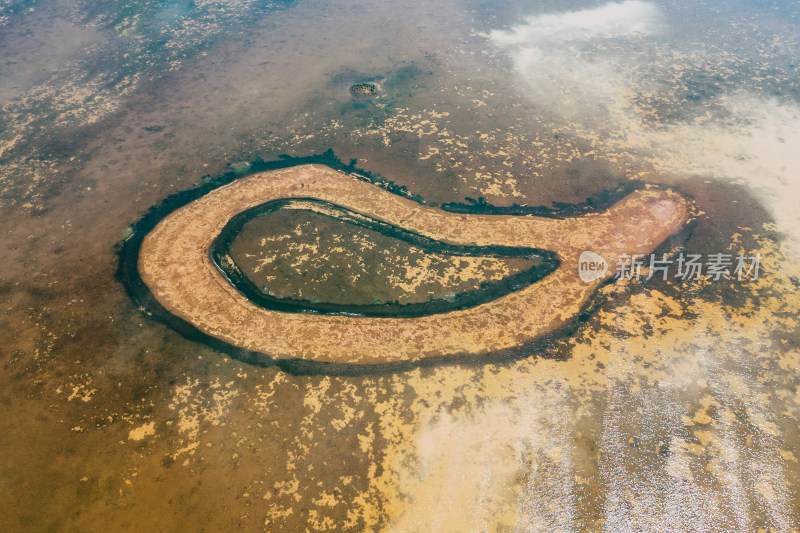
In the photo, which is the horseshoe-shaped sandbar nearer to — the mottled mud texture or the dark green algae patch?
the dark green algae patch

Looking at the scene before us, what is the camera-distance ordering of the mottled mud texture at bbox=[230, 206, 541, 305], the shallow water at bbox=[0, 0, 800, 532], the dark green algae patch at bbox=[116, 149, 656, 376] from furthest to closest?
the mottled mud texture at bbox=[230, 206, 541, 305], the dark green algae patch at bbox=[116, 149, 656, 376], the shallow water at bbox=[0, 0, 800, 532]

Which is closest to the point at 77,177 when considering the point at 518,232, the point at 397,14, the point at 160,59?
the point at 160,59

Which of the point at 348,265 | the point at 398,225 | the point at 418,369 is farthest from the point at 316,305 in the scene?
the point at 398,225

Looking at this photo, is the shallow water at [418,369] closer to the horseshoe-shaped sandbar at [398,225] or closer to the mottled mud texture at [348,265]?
the horseshoe-shaped sandbar at [398,225]

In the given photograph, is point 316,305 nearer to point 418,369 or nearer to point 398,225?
point 418,369

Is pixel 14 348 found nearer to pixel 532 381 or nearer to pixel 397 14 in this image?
pixel 532 381

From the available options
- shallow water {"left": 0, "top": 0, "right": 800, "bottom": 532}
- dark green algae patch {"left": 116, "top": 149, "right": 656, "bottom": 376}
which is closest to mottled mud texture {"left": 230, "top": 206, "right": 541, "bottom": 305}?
dark green algae patch {"left": 116, "top": 149, "right": 656, "bottom": 376}

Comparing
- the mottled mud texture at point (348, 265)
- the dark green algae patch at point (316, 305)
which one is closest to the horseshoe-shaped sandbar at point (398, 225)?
the dark green algae patch at point (316, 305)
